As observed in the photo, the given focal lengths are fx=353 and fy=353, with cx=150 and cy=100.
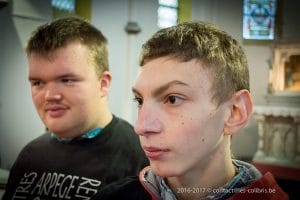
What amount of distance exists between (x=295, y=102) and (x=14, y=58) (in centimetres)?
109

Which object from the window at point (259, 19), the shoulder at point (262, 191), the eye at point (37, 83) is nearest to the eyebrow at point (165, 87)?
the shoulder at point (262, 191)

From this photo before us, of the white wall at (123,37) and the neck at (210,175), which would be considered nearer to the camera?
the neck at (210,175)

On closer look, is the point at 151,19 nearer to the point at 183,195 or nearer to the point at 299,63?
the point at 183,195

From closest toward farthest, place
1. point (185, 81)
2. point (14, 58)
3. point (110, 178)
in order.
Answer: point (185, 81) < point (110, 178) < point (14, 58)

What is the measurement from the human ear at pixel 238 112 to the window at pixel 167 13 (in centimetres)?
36

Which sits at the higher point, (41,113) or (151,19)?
(151,19)

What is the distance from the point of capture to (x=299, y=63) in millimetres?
1509

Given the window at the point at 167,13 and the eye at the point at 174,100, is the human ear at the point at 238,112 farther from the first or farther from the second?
the window at the point at 167,13

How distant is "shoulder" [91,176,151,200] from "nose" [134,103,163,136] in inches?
8.1

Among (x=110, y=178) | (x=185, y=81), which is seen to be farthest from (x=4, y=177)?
(x=185, y=81)

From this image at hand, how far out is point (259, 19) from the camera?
1.07 metres

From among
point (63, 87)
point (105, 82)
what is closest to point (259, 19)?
point (105, 82)

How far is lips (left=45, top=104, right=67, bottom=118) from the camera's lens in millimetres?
1084

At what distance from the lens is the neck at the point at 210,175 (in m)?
0.81
